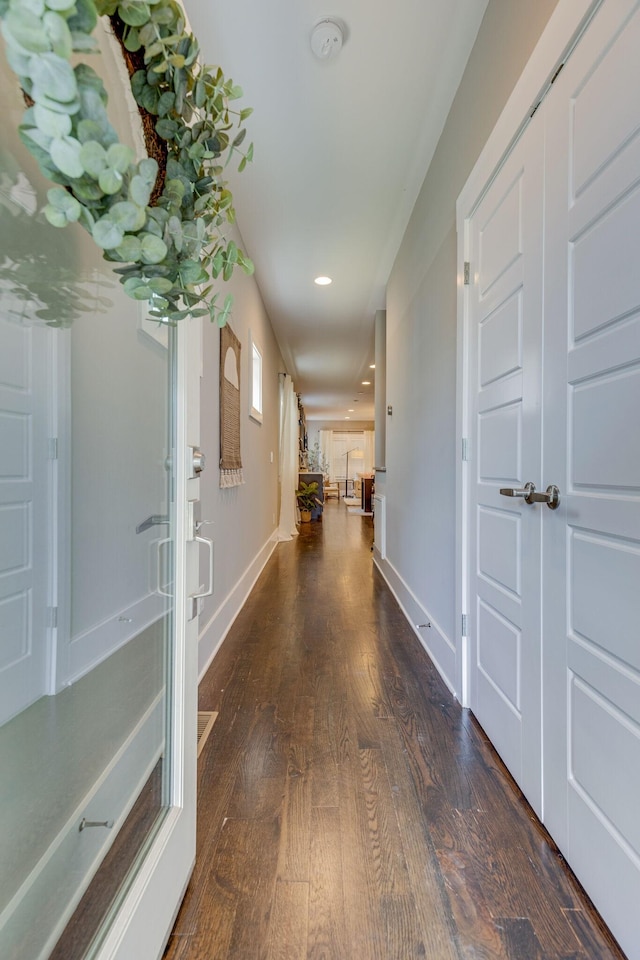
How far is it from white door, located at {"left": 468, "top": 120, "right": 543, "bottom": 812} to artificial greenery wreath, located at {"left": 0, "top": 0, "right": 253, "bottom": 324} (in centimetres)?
91

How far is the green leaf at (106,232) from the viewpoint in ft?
1.65

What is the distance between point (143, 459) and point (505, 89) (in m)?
1.62

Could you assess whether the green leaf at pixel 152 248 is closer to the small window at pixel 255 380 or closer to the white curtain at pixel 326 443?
the small window at pixel 255 380

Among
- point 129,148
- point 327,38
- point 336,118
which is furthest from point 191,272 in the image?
point 336,118

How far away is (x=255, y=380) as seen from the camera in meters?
4.01

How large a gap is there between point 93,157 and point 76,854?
1.04m

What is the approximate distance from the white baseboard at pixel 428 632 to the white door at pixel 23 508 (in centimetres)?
160

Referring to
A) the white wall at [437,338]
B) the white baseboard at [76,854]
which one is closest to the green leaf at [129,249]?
the white baseboard at [76,854]

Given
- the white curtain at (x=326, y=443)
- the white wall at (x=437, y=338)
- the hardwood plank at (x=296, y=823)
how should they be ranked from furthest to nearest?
the white curtain at (x=326, y=443) < the white wall at (x=437, y=338) < the hardwood plank at (x=296, y=823)

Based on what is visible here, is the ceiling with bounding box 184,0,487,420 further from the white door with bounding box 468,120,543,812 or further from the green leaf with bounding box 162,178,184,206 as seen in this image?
the green leaf with bounding box 162,178,184,206

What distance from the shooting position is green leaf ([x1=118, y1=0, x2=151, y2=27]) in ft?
1.70

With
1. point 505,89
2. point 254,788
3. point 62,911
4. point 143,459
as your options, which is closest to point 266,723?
point 254,788

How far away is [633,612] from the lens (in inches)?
32.2

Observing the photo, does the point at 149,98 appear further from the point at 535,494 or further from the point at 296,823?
the point at 296,823
